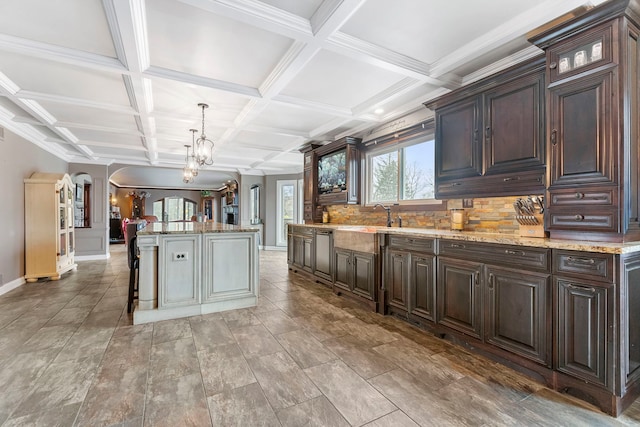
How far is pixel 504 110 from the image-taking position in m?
2.53

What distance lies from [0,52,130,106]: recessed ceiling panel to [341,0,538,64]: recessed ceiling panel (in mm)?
2583

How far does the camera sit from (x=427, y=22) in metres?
2.21

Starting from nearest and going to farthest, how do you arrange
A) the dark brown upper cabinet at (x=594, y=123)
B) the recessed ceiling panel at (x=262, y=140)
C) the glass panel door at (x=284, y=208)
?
the dark brown upper cabinet at (x=594, y=123)
the recessed ceiling panel at (x=262, y=140)
the glass panel door at (x=284, y=208)

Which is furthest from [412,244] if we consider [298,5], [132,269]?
[132,269]

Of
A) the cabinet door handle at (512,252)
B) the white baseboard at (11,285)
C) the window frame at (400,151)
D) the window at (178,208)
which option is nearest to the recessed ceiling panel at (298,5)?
the window frame at (400,151)

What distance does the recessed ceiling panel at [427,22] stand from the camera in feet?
6.67

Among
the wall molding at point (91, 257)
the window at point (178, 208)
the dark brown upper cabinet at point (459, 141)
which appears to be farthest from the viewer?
the window at point (178, 208)

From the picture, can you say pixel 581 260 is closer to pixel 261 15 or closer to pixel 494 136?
pixel 494 136

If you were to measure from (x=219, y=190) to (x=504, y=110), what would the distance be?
47.4ft

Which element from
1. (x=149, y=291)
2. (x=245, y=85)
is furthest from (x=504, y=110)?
(x=149, y=291)

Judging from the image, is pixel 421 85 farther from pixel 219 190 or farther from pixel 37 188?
pixel 219 190

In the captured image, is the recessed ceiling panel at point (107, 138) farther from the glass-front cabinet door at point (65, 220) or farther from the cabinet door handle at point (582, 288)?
the cabinet door handle at point (582, 288)

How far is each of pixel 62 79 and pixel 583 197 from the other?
4858 mm

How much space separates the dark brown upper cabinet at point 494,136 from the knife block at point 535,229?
0.80 ft
